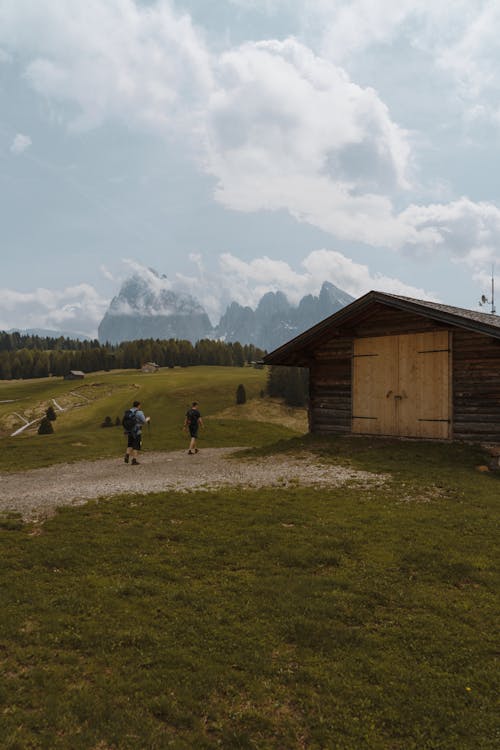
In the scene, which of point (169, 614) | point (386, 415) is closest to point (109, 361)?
point (386, 415)

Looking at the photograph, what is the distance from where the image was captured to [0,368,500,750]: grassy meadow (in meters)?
4.80

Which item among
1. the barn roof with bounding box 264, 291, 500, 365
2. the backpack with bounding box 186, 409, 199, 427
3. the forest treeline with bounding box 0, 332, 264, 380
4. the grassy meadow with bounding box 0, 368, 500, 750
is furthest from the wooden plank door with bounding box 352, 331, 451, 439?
the forest treeline with bounding box 0, 332, 264, 380

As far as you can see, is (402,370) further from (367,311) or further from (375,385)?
(367,311)

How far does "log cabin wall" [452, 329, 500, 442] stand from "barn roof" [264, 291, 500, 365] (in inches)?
37.4

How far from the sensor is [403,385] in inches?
835

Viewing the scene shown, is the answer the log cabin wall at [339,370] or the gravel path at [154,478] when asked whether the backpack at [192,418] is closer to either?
the gravel path at [154,478]

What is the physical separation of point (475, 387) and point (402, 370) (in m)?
3.12

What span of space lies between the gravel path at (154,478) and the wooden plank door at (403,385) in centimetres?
429

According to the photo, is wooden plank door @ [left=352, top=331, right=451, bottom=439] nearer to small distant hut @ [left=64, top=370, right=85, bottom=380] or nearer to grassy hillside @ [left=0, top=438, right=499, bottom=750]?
grassy hillside @ [left=0, top=438, right=499, bottom=750]

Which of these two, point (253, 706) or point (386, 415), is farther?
point (386, 415)

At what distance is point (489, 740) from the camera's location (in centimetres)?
461

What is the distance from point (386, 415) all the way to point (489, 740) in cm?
1762

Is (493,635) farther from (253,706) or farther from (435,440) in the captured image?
(435,440)

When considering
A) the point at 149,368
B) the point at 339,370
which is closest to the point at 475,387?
the point at 339,370
